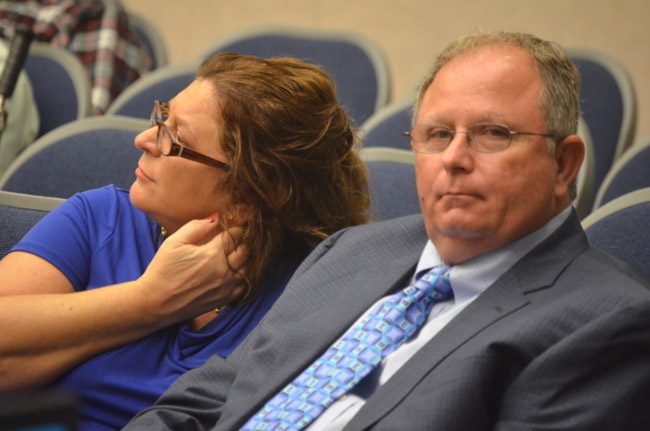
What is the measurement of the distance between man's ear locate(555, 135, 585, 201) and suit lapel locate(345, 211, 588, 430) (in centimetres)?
8

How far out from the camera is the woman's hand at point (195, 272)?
1.93 m

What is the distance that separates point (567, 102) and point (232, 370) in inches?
27.1

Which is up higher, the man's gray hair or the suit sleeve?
the man's gray hair

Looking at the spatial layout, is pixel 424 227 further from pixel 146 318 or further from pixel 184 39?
pixel 184 39

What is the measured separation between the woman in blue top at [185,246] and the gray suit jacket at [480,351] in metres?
0.15

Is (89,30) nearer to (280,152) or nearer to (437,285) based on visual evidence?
(280,152)

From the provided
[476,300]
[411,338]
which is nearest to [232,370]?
[411,338]

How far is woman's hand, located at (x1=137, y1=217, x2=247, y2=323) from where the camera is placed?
193 centimetres

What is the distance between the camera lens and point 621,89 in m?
3.50

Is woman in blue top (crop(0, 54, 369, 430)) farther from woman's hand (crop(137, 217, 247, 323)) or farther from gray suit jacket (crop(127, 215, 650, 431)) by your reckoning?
gray suit jacket (crop(127, 215, 650, 431))

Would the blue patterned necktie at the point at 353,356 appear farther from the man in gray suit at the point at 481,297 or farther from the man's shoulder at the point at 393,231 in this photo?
the man's shoulder at the point at 393,231

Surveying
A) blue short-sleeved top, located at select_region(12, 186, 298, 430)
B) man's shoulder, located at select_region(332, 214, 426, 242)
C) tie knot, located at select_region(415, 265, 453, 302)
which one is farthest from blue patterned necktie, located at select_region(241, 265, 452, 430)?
blue short-sleeved top, located at select_region(12, 186, 298, 430)

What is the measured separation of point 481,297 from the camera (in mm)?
1566

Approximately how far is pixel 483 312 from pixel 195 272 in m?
0.61
